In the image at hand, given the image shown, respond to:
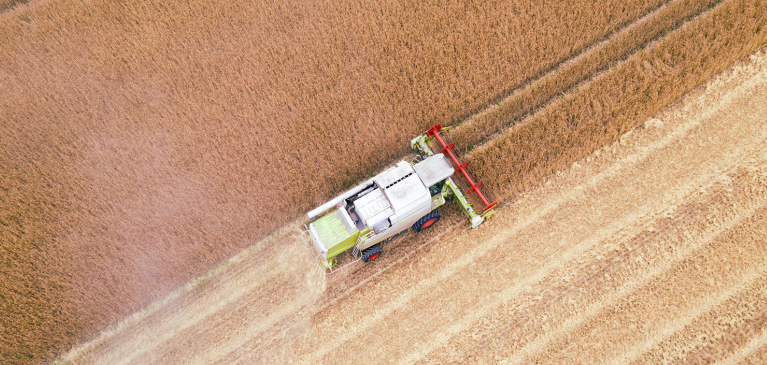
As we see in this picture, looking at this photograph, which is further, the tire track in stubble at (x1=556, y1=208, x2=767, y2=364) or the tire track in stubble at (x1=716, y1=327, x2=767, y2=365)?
the tire track in stubble at (x1=556, y1=208, x2=767, y2=364)

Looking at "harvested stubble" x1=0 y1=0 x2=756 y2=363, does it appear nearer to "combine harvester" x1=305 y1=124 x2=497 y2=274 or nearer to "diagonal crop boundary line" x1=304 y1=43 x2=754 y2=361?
"combine harvester" x1=305 y1=124 x2=497 y2=274

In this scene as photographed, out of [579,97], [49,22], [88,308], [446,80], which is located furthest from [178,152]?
[579,97]

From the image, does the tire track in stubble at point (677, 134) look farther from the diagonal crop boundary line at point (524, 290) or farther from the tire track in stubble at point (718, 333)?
the tire track in stubble at point (718, 333)

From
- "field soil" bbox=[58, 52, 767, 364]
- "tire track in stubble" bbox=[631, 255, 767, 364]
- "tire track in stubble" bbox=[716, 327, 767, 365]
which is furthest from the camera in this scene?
"field soil" bbox=[58, 52, 767, 364]

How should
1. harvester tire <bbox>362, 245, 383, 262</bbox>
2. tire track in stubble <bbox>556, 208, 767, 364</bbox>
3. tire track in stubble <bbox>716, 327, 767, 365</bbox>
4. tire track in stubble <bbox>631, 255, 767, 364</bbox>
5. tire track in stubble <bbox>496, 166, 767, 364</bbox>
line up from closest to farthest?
tire track in stubble <bbox>716, 327, 767, 365</bbox>
tire track in stubble <bbox>631, 255, 767, 364</bbox>
tire track in stubble <bbox>556, 208, 767, 364</bbox>
tire track in stubble <bbox>496, 166, 767, 364</bbox>
harvester tire <bbox>362, 245, 383, 262</bbox>

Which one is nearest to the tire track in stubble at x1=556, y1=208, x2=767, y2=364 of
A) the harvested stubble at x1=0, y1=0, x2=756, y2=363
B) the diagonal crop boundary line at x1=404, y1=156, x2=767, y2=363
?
the diagonal crop boundary line at x1=404, y1=156, x2=767, y2=363

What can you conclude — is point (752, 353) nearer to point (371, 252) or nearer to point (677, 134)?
point (677, 134)

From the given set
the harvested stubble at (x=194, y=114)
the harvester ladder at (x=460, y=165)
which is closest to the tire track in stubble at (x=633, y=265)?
the harvester ladder at (x=460, y=165)

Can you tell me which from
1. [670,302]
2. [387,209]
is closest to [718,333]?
[670,302]
